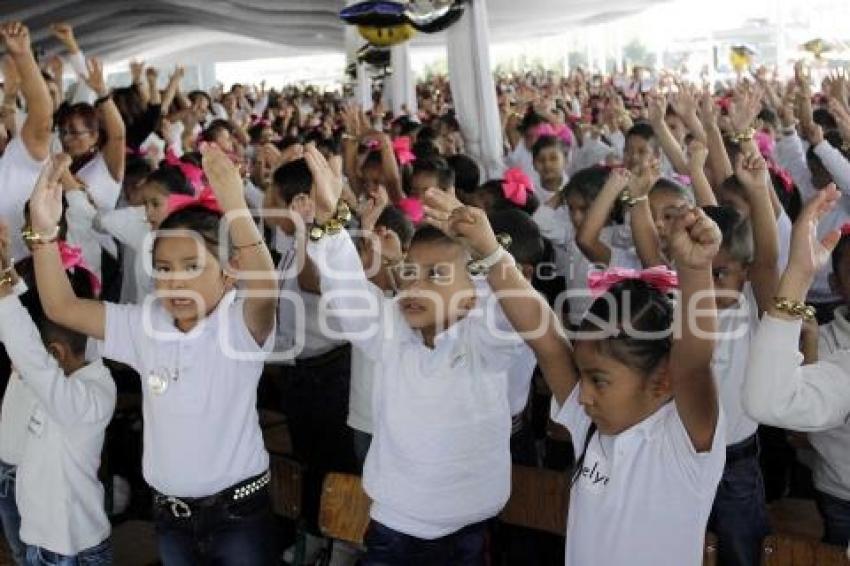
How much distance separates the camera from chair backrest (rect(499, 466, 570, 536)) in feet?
7.94

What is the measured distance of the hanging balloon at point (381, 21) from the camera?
7691 millimetres

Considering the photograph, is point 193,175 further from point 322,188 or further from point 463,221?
point 463,221

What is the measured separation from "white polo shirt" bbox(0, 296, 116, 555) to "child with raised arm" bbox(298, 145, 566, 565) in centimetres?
72

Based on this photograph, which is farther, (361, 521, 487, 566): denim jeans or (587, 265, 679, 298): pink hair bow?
(361, 521, 487, 566): denim jeans

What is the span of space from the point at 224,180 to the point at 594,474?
1.04 metres

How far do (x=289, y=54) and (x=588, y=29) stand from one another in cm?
1231

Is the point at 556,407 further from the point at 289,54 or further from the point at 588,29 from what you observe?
the point at 289,54

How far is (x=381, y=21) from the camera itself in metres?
7.88

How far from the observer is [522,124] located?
6.94m

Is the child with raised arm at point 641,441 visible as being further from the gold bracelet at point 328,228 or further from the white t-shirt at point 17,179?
the white t-shirt at point 17,179

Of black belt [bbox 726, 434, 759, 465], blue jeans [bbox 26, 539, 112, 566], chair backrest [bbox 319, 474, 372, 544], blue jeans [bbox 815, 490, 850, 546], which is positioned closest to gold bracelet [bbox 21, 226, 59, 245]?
blue jeans [bbox 26, 539, 112, 566]

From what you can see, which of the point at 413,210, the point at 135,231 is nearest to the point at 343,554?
the point at 413,210

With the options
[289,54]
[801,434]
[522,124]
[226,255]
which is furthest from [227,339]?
[289,54]

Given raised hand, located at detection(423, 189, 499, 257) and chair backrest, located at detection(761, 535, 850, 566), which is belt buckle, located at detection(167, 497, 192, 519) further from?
chair backrest, located at detection(761, 535, 850, 566)
